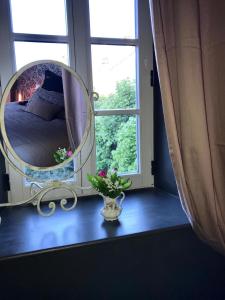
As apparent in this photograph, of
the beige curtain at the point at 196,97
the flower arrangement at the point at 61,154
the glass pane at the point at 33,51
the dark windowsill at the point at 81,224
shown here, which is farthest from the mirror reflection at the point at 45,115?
the beige curtain at the point at 196,97

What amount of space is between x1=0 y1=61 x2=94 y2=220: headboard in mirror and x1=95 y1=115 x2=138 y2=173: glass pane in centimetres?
16

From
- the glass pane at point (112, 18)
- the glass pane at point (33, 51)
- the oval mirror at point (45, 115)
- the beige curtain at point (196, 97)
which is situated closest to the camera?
the beige curtain at point (196, 97)

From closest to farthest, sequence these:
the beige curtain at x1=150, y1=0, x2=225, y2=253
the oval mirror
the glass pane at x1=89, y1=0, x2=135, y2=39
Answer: the beige curtain at x1=150, y1=0, x2=225, y2=253
the oval mirror
the glass pane at x1=89, y1=0, x2=135, y2=39

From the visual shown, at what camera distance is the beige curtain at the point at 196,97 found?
2.96ft

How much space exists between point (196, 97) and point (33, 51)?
0.74 meters

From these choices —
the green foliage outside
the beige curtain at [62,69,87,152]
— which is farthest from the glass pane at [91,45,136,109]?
the beige curtain at [62,69,87,152]

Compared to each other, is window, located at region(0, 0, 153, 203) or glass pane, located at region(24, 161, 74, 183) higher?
window, located at region(0, 0, 153, 203)

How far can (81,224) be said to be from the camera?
1075 millimetres

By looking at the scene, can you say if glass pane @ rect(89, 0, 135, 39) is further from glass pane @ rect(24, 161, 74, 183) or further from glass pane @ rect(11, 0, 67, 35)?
glass pane @ rect(24, 161, 74, 183)

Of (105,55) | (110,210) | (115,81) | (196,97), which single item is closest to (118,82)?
(115,81)

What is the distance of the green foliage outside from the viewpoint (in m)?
1.35

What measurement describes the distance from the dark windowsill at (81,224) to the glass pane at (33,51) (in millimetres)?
666

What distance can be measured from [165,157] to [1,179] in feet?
2.61

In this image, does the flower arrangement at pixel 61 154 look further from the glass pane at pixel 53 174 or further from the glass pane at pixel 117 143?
the glass pane at pixel 117 143
